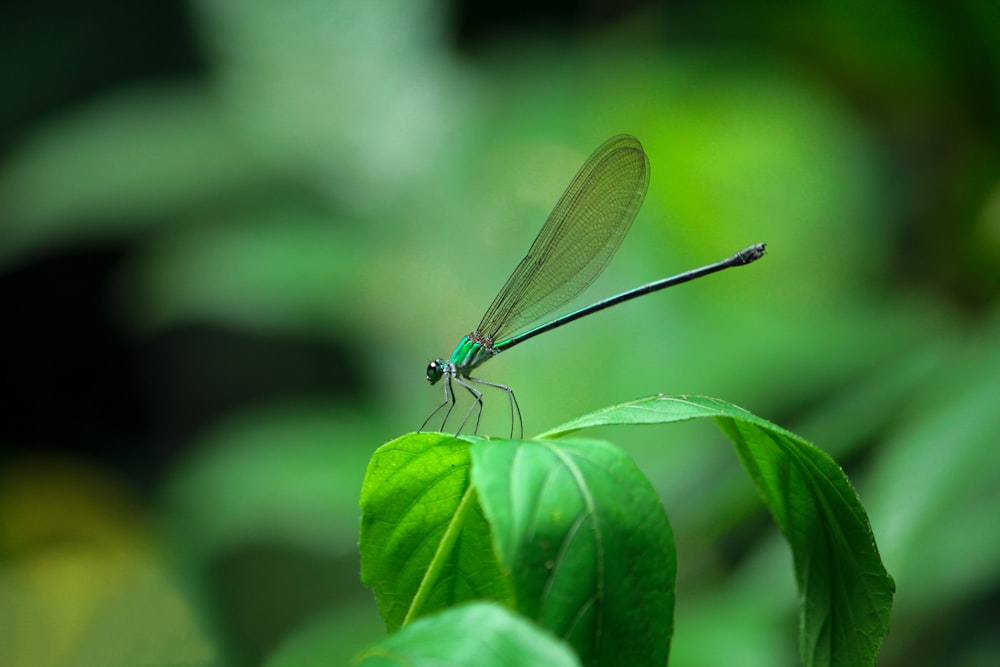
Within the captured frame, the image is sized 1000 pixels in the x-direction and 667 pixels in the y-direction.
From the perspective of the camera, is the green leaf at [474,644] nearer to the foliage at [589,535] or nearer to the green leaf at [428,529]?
the foliage at [589,535]

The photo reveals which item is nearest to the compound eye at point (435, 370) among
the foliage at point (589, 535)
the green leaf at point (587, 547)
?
the foliage at point (589, 535)

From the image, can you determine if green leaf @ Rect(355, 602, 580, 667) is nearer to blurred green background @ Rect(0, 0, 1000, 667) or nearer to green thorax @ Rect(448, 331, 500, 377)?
blurred green background @ Rect(0, 0, 1000, 667)

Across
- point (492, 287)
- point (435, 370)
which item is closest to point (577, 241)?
point (435, 370)

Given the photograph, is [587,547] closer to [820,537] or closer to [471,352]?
[820,537]

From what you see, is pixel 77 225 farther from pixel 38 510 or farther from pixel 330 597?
pixel 330 597

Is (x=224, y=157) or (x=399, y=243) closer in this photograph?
(x=399, y=243)

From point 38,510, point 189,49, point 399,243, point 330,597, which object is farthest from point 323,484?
point 189,49

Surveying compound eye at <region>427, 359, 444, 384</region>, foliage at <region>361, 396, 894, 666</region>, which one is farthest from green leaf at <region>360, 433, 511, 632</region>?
compound eye at <region>427, 359, 444, 384</region>
